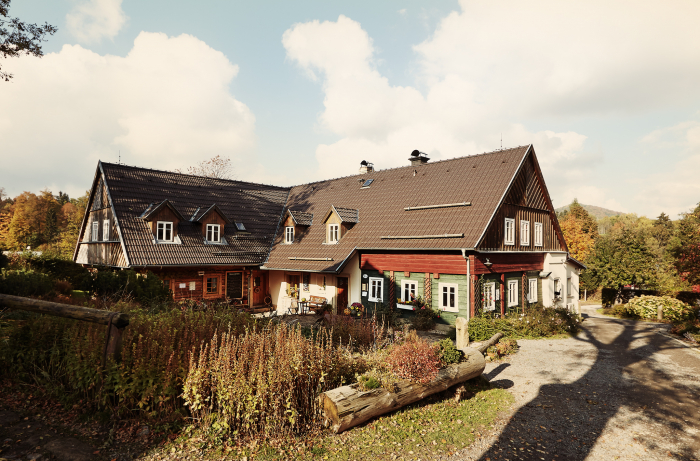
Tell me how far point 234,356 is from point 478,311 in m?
13.2

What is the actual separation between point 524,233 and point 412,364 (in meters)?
15.8

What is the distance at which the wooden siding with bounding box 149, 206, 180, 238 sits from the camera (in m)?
20.1

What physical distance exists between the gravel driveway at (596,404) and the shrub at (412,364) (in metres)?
1.46

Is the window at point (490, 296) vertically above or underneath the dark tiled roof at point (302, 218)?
underneath

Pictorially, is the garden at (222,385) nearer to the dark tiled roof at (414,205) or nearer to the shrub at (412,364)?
the shrub at (412,364)

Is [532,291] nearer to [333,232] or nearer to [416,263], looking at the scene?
[416,263]

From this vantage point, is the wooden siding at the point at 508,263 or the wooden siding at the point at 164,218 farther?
the wooden siding at the point at 164,218

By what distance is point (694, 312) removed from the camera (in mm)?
21844

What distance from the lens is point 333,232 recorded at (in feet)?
72.3

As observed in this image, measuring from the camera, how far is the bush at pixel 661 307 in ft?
75.1

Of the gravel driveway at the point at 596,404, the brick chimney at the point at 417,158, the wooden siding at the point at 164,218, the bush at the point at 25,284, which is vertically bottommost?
the gravel driveway at the point at 596,404

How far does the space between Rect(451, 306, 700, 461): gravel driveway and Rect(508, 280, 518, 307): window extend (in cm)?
454

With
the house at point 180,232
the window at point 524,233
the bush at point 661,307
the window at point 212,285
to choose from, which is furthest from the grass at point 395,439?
the bush at point 661,307

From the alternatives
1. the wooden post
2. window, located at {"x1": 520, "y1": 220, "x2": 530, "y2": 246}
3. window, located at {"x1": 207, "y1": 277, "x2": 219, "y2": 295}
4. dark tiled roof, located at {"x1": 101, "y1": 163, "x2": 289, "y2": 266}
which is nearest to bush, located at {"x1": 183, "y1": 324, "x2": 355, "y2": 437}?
the wooden post
